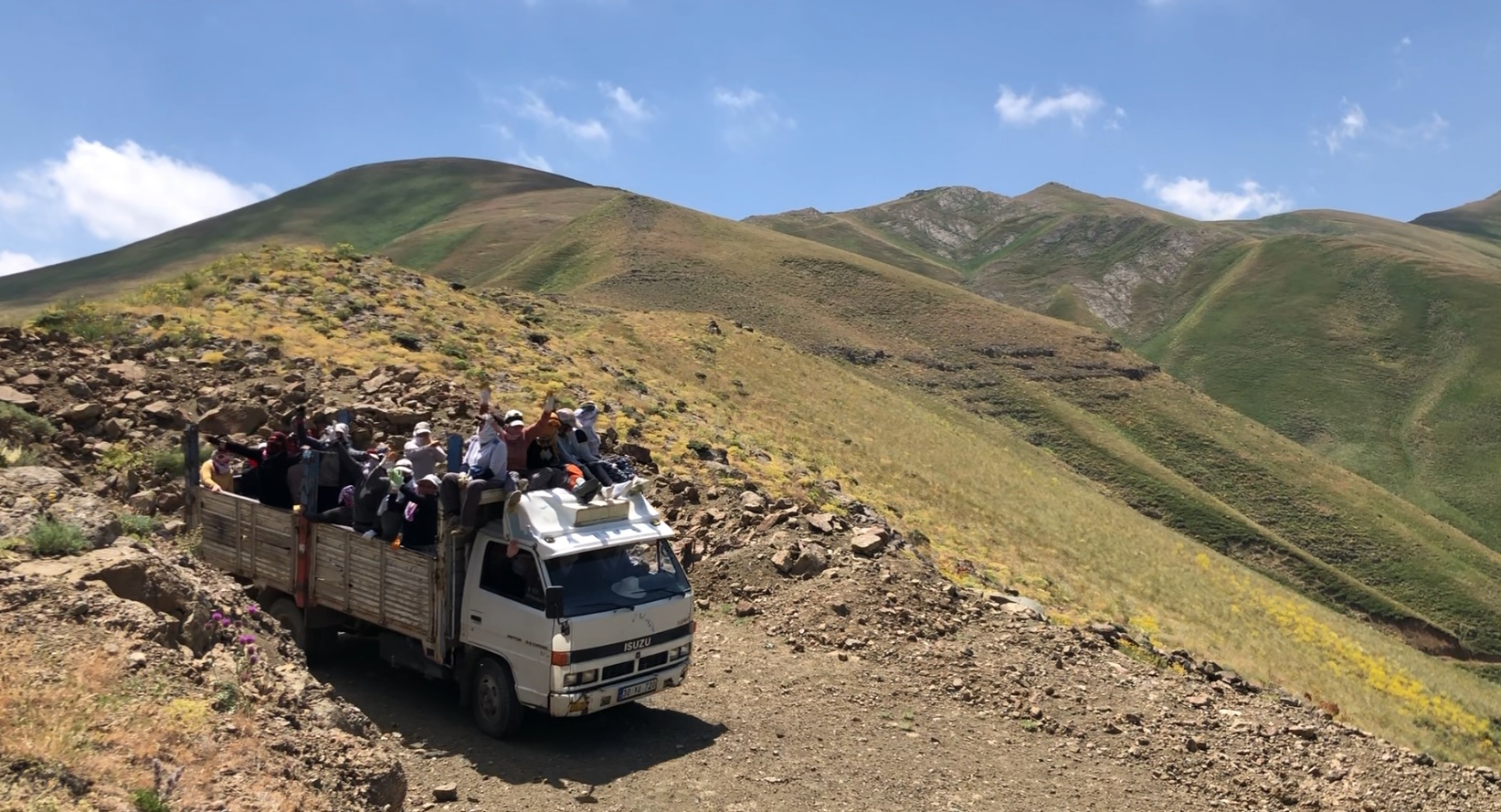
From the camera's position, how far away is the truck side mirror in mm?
8977

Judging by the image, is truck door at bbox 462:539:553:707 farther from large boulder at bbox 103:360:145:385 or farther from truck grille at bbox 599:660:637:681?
large boulder at bbox 103:360:145:385

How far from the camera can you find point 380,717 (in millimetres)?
10242

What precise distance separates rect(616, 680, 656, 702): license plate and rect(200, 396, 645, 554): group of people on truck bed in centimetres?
197

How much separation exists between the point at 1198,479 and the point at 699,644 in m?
55.0

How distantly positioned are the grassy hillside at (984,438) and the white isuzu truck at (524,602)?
7266 mm

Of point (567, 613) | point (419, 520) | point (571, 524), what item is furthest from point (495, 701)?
point (419, 520)

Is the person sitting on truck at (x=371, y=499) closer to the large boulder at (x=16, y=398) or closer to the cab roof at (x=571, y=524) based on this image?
the cab roof at (x=571, y=524)

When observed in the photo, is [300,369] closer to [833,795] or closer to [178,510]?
[178,510]

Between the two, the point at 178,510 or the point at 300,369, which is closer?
the point at 178,510

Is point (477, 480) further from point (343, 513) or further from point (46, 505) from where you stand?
point (46, 505)

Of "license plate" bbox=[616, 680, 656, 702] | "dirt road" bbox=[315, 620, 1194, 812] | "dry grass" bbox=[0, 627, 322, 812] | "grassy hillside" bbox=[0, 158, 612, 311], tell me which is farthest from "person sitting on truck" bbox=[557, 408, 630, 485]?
"grassy hillside" bbox=[0, 158, 612, 311]

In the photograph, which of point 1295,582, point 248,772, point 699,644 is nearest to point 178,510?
point 699,644

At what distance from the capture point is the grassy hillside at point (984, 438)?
2383 centimetres

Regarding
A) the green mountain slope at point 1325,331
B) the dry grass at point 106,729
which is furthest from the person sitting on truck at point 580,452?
the green mountain slope at point 1325,331
